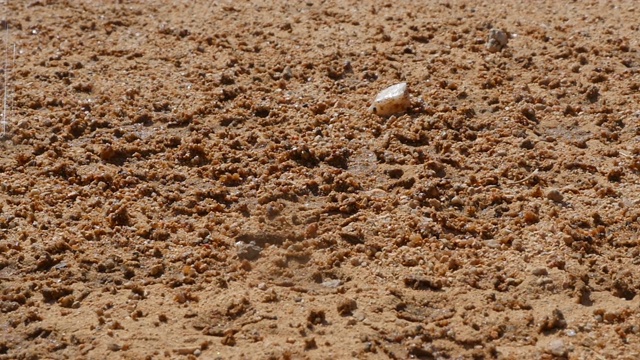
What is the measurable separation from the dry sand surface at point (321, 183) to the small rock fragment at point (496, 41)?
0.14 feet

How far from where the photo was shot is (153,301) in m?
3.30

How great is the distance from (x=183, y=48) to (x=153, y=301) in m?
2.09

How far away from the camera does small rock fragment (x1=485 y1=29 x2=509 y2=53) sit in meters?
4.89

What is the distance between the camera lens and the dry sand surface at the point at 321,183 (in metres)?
3.17

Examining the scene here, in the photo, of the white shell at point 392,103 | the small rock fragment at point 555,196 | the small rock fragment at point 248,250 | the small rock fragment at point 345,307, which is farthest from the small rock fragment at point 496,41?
the small rock fragment at point 345,307

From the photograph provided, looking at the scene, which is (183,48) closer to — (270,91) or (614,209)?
(270,91)

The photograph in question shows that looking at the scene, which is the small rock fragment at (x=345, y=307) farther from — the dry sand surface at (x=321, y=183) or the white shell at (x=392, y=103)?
the white shell at (x=392, y=103)

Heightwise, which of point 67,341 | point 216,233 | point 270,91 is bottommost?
point 67,341

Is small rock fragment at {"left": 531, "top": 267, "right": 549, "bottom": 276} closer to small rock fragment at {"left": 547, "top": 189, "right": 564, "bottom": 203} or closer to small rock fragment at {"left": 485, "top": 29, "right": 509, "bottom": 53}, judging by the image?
small rock fragment at {"left": 547, "top": 189, "right": 564, "bottom": 203}

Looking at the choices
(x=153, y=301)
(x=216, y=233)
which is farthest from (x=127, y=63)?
(x=153, y=301)

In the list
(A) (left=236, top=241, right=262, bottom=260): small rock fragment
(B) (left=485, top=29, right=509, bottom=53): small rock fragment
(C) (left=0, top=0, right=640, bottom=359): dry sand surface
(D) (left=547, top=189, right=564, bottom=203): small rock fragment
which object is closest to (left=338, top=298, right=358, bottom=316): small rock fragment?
(C) (left=0, top=0, right=640, bottom=359): dry sand surface

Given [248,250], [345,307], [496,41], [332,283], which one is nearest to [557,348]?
[345,307]

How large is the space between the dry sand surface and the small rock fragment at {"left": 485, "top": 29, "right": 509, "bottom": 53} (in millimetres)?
43

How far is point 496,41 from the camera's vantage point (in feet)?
16.1
